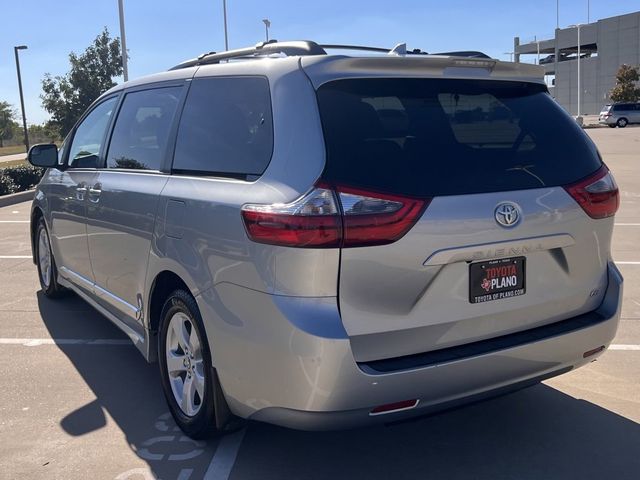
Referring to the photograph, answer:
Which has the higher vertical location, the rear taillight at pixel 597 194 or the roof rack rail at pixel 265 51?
the roof rack rail at pixel 265 51

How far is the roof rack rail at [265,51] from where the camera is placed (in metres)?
3.27

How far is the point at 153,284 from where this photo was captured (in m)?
3.78

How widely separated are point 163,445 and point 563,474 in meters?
2.01

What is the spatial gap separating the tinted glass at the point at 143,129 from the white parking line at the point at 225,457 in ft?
5.17

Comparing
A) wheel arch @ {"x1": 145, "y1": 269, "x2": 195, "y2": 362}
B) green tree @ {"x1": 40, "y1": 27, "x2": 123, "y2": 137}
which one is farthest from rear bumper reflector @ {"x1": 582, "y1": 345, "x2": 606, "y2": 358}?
green tree @ {"x1": 40, "y1": 27, "x2": 123, "y2": 137}

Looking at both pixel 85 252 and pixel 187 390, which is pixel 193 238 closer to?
pixel 187 390

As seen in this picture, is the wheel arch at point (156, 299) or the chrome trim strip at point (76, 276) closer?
the wheel arch at point (156, 299)

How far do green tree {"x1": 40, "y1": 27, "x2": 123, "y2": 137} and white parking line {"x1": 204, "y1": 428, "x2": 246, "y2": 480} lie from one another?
103 ft

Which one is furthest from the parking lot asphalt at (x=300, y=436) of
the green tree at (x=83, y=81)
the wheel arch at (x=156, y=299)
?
the green tree at (x=83, y=81)

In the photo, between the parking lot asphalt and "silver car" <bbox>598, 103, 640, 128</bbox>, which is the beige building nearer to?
"silver car" <bbox>598, 103, 640, 128</bbox>

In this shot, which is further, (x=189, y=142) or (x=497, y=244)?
(x=189, y=142)

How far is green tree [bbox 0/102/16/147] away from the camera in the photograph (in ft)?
230

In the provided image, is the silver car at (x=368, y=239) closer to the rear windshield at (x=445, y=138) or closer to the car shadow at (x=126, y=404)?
the rear windshield at (x=445, y=138)

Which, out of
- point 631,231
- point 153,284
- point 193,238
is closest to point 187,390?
point 153,284
